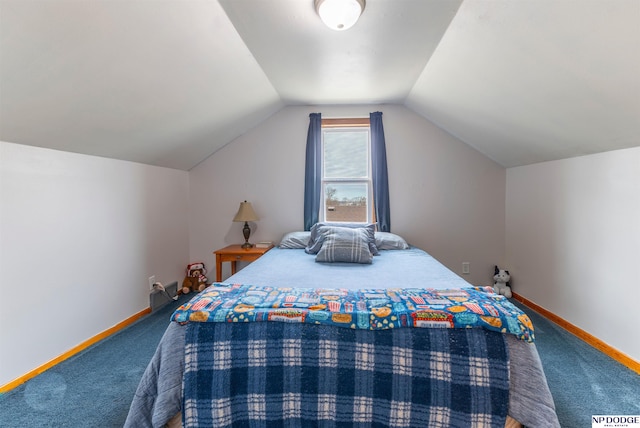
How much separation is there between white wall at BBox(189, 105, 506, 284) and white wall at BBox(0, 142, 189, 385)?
0.73m

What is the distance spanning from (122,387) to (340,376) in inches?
57.7

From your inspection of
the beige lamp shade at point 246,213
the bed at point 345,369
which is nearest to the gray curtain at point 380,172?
the beige lamp shade at point 246,213

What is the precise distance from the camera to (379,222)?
3.28m

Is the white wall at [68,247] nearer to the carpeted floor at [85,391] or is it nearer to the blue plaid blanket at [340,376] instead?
the carpeted floor at [85,391]

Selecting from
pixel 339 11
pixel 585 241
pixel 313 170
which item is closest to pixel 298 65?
pixel 339 11

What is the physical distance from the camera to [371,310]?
1.25 m

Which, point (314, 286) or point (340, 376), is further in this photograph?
point (314, 286)

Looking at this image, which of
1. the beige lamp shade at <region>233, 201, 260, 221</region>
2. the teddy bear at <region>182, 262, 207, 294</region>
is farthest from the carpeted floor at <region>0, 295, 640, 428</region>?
the beige lamp shade at <region>233, 201, 260, 221</region>

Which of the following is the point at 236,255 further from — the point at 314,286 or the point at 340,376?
the point at 340,376

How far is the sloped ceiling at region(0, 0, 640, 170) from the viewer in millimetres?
1283

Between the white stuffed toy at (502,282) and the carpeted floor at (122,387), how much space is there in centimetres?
88

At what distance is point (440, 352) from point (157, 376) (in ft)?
4.05

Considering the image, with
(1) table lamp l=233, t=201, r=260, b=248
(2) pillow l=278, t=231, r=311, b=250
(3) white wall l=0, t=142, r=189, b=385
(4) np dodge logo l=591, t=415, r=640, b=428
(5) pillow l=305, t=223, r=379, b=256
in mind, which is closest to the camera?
(4) np dodge logo l=591, t=415, r=640, b=428

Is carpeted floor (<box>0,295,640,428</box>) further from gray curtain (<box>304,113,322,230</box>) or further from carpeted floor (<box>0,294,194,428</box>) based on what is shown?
gray curtain (<box>304,113,322,230</box>)
